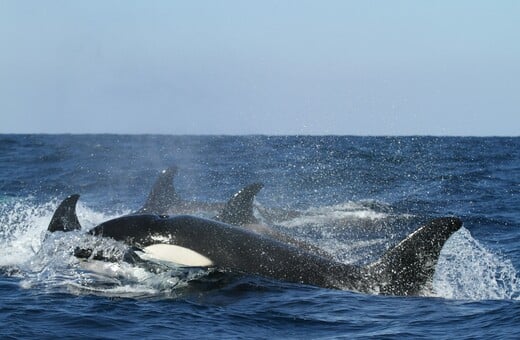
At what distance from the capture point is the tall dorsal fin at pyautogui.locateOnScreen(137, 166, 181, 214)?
16688mm

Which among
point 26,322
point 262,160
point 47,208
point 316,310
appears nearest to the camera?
point 26,322

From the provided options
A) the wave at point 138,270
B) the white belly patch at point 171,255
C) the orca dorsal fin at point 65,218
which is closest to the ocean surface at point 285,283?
the wave at point 138,270

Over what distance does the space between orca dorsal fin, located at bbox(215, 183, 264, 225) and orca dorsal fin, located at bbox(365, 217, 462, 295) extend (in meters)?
4.42

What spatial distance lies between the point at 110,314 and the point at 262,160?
30326 millimetres

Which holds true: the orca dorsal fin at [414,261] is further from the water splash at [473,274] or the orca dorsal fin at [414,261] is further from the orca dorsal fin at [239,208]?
the orca dorsal fin at [239,208]

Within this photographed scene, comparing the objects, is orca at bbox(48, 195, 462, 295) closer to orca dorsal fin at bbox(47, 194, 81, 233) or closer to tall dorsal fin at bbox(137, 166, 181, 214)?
orca dorsal fin at bbox(47, 194, 81, 233)

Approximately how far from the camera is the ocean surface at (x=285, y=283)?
8.28 m

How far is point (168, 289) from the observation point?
9789 millimetres

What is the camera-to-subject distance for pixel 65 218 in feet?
41.6

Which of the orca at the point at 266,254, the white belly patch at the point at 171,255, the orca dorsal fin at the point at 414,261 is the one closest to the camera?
the orca dorsal fin at the point at 414,261

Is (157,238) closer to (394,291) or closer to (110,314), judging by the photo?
(110,314)

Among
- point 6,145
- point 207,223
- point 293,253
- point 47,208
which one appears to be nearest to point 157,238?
point 207,223

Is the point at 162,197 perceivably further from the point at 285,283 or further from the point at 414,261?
the point at 414,261

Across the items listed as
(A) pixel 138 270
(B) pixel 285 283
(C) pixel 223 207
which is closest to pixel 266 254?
(B) pixel 285 283
